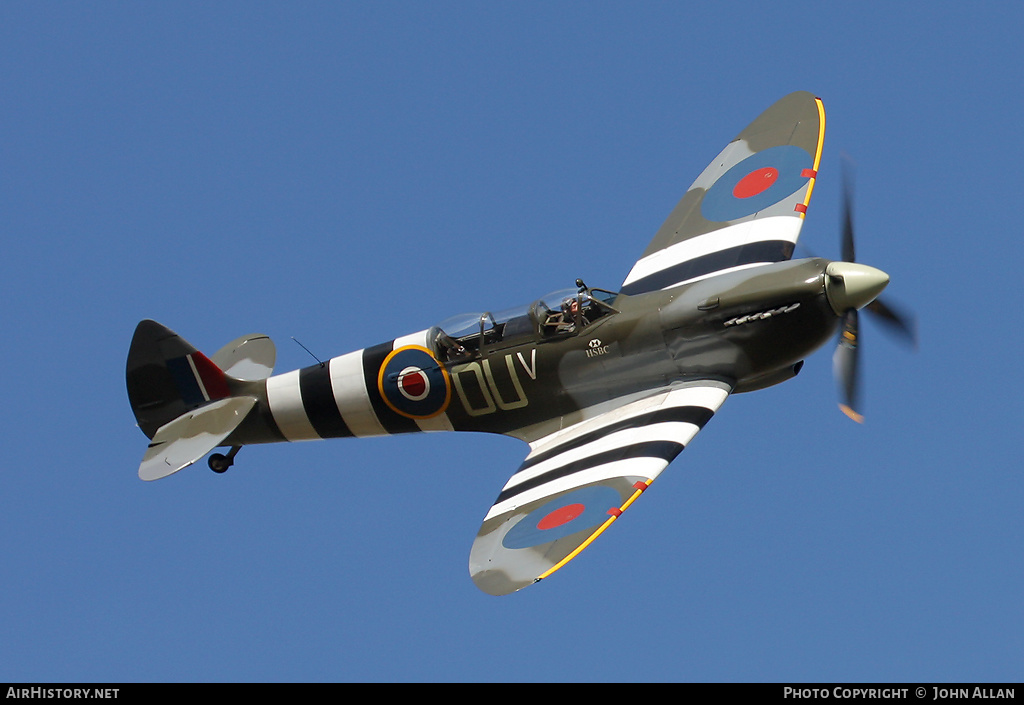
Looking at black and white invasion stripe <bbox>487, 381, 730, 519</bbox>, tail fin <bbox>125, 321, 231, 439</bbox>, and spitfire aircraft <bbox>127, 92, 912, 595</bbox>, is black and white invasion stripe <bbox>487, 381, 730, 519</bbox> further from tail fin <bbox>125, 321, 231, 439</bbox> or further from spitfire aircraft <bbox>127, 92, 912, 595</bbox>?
tail fin <bbox>125, 321, 231, 439</bbox>

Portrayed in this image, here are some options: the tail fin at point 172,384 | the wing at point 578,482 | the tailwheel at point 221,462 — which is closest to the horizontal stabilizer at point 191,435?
the tail fin at point 172,384

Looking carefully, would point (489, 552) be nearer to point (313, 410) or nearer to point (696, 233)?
point (313, 410)

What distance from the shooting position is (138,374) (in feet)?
69.0

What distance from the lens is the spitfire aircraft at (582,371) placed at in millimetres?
17547

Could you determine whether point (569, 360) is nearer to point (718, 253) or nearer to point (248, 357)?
point (718, 253)

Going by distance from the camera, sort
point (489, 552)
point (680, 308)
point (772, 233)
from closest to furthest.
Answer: point (489, 552) < point (680, 308) < point (772, 233)

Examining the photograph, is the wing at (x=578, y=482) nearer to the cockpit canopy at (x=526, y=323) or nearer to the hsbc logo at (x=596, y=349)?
the hsbc logo at (x=596, y=349)

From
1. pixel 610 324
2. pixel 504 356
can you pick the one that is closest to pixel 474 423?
pixel 504 356

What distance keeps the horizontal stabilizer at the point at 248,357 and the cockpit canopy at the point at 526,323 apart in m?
3.18

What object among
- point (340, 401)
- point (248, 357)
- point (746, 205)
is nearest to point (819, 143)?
point (746, 205)

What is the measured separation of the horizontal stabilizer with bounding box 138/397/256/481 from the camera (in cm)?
1986

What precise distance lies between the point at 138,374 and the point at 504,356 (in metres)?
5.43

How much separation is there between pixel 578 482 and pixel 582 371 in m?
1.90

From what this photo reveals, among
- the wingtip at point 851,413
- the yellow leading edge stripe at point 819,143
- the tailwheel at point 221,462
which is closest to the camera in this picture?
the wingtip at point 851,413
